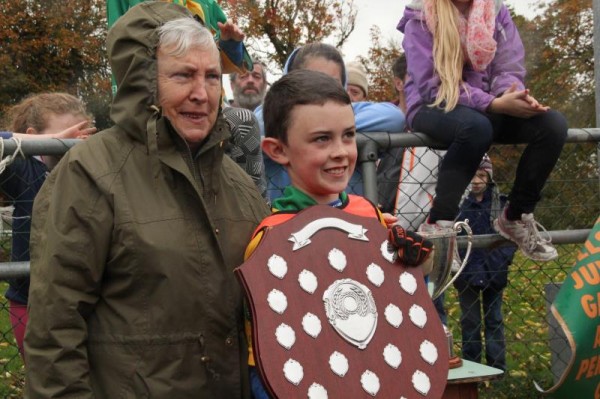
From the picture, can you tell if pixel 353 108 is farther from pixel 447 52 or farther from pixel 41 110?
pixel 41 110

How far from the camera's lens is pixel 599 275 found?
418 cm

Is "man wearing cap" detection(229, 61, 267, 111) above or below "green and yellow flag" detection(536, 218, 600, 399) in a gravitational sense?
above

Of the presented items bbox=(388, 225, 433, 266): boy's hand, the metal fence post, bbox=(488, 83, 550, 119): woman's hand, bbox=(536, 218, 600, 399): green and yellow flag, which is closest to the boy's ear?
bbox=(388, 225, 433, 266): boy's hand

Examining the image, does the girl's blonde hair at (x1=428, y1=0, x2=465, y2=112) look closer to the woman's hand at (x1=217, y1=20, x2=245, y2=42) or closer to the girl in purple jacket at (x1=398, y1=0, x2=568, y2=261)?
the girl in purple jacket at (x1=398, y1=0, x2=568, y2=261)

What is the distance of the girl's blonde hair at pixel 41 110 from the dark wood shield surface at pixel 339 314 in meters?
2.14

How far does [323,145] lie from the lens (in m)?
2.64

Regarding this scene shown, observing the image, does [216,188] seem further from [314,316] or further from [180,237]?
[314,316]

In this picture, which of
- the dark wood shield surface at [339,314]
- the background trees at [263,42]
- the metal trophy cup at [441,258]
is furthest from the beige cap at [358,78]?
the background trees at [263,42]

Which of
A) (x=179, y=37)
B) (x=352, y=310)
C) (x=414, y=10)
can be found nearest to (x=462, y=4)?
(x=414, y=10)

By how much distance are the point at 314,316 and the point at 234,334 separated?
0.34 m

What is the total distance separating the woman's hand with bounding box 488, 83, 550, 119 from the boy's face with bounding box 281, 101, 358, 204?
5.20 feet

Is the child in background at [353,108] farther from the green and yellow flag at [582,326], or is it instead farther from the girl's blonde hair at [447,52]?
the green and yellow flag at [582,326]

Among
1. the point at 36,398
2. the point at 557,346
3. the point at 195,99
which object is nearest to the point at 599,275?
the point at 557,346

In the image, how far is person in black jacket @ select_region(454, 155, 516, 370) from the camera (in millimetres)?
5089
